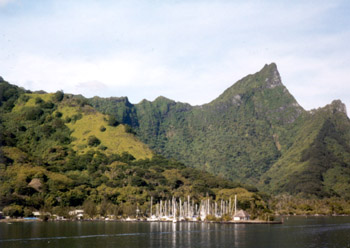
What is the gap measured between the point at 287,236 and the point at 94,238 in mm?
52638

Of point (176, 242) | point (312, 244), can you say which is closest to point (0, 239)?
point (176, 242)

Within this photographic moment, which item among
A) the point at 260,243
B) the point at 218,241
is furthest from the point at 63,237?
the point at 260,243

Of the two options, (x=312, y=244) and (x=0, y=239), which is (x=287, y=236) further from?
(x=0, y=239)

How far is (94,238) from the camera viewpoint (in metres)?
128

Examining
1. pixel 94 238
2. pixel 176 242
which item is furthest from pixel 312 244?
pixel 94 238

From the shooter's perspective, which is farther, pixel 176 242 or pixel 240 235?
pixel 240 235

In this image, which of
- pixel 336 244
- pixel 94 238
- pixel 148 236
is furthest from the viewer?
pixel 148 236

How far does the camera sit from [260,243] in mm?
119125

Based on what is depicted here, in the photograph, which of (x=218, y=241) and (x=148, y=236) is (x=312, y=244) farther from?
(x=148, y=236)

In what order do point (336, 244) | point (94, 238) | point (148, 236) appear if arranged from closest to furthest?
point (336, 244) < point (94, 238) < point (148, 236)

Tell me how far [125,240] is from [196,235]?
79.9 ft

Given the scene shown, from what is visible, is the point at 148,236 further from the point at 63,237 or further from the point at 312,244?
the point at 312,244

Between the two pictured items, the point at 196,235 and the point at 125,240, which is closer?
the point at 125,240

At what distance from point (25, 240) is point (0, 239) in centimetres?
686
